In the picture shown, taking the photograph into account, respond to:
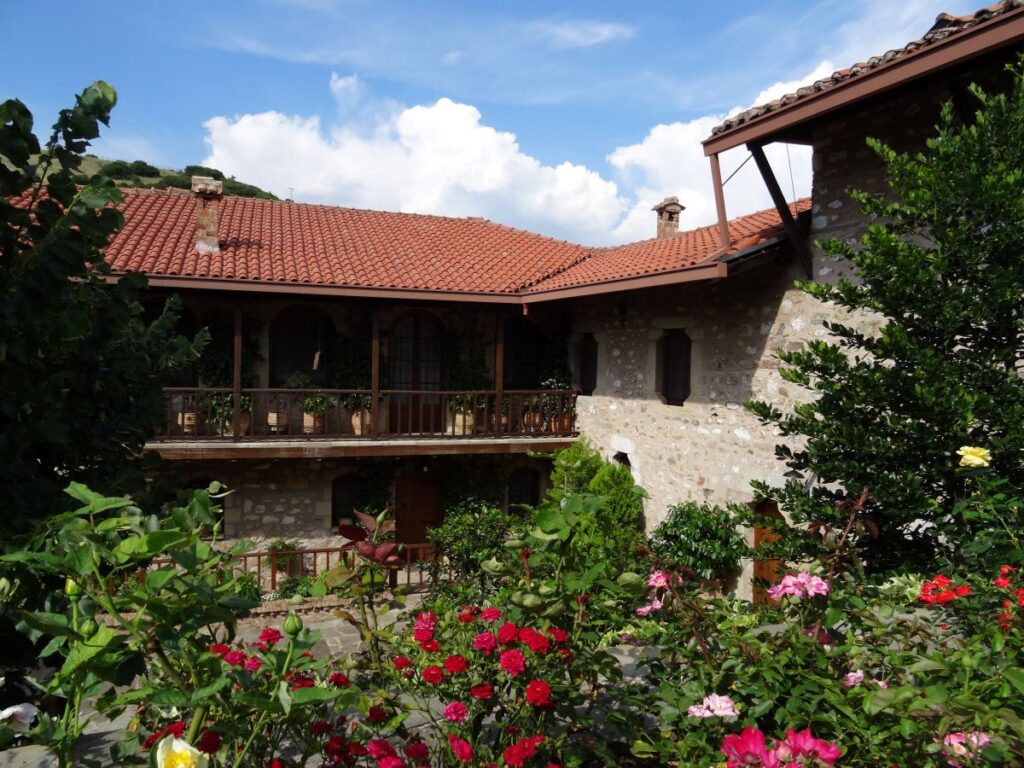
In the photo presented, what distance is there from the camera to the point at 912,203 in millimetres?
3879

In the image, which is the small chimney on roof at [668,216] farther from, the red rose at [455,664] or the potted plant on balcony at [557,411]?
the red rose at [455,664]

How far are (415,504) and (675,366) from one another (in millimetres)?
5375

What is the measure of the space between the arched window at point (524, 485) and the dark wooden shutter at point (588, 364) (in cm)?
191

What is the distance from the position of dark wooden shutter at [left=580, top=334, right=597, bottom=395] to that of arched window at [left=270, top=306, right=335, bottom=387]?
14.9ft

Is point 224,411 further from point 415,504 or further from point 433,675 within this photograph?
point 433,675

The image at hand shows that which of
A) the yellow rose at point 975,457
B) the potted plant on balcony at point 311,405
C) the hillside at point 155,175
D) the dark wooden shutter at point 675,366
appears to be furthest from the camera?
the hillside at point 155,175

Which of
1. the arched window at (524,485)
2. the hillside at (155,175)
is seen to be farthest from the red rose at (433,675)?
the hillside at (155,175)

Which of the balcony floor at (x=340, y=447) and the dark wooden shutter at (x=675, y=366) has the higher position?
the dark wooden shutter at (x=675, y=366)

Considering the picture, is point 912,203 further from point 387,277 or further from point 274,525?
point 274,525

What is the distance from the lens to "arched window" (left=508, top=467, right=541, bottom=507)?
12656 millimetres

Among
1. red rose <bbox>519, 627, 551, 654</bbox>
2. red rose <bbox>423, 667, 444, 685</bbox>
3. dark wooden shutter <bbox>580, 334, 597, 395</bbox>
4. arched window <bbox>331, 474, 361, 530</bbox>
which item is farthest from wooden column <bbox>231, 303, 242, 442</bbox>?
red rose <bbox>519, 627, 551, 654</bbox>

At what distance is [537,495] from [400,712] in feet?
35.4

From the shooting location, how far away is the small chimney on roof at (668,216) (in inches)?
589

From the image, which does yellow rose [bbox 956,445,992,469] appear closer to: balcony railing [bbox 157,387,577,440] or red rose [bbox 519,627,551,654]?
red rose [bbox 519,627,551,654]
